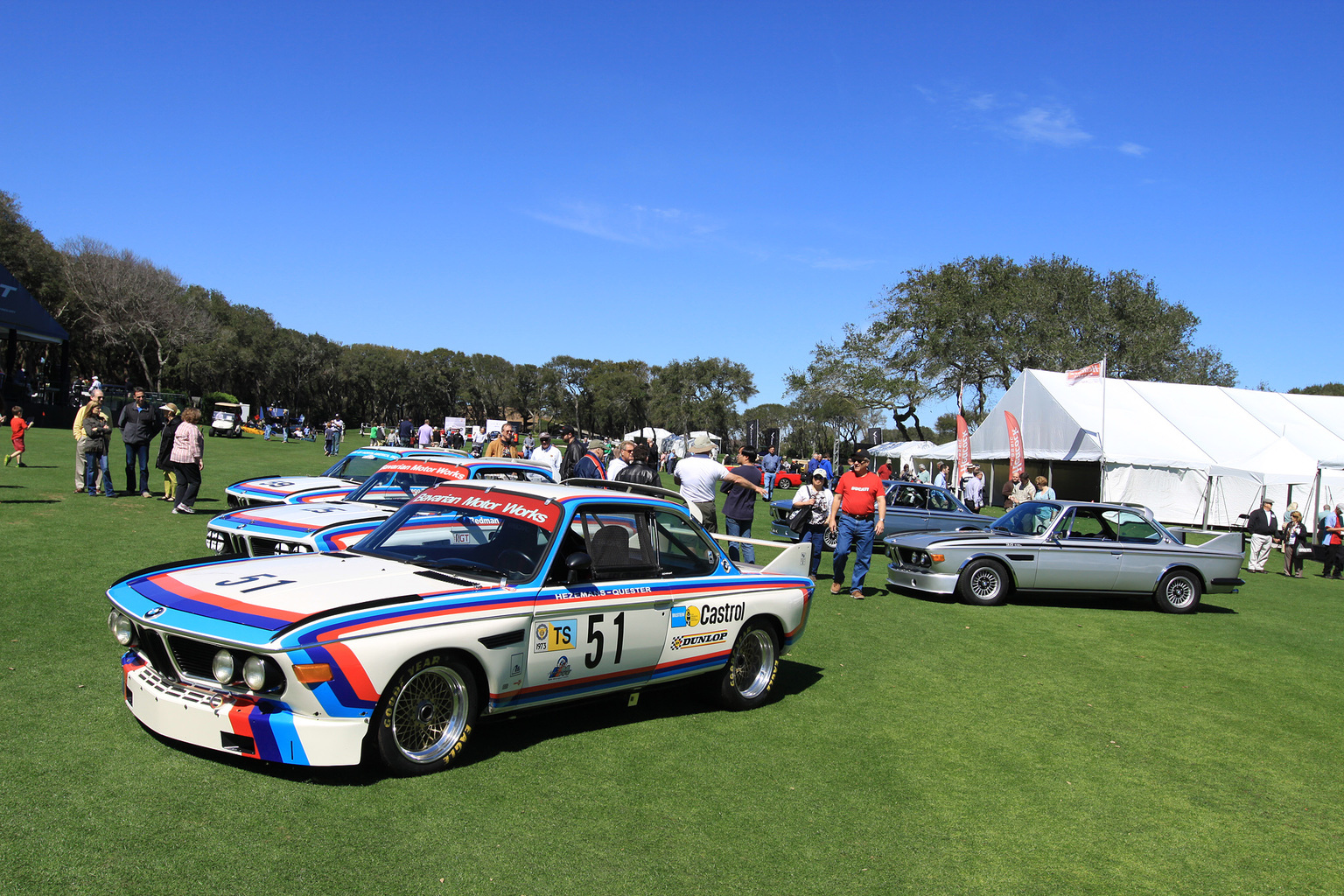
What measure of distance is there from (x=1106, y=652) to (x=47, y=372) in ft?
205

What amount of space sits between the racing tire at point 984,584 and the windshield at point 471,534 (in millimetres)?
8093

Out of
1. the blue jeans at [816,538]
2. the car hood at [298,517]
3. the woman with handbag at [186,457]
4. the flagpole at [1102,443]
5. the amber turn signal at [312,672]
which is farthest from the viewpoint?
the flagpole at [1102,443]

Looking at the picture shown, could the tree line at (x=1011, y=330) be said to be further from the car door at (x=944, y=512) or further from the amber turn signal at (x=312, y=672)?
the amber turn signal at (x=312, y=672)

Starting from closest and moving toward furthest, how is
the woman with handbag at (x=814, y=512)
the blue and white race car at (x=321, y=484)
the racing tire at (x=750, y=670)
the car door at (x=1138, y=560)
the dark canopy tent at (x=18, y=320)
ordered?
the racing tire at (x=750, y=670) < the blue and white race car at (x=321, y=484) < the woman with handbag at (x=814, y=512) < the car door at (x=1138, y=560) < the dark canopy tent at (x=18, y=320)

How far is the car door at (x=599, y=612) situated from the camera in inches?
192

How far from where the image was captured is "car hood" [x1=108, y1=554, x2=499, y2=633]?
4.14 m

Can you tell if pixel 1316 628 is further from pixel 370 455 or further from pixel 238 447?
pixel 238 447

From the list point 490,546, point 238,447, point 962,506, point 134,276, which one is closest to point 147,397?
point 238,447

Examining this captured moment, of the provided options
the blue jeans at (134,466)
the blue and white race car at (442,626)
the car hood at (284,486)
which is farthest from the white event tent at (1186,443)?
the blue jeans at (134,466)

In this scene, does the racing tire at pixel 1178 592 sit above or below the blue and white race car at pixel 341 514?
below

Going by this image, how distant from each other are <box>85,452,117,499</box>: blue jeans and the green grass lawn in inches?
301

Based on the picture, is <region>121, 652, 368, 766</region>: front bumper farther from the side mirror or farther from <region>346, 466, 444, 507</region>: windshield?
<region>346, 466, 444, 507</region>: windshield

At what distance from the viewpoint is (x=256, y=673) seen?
3938mm

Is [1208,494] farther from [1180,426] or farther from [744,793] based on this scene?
[744,793]
